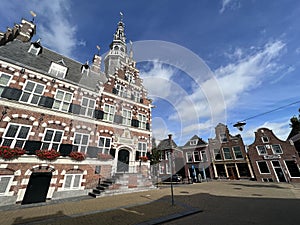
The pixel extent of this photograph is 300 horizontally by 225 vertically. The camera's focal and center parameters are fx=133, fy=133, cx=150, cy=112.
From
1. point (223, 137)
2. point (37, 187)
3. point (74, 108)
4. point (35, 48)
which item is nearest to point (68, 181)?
point (37, 187)

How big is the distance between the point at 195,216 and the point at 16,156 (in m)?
11.7

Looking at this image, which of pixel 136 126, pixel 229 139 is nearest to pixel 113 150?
pixel 136 126

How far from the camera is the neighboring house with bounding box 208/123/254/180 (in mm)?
24344

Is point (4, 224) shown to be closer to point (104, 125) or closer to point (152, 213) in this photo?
point (152, 213)

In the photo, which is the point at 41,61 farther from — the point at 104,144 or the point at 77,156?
the point at 104,144

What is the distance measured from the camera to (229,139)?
2678 cm

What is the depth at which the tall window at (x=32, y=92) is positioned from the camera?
35.3ft

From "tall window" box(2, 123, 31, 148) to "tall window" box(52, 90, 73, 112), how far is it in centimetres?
270

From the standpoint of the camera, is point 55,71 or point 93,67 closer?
point 55,71

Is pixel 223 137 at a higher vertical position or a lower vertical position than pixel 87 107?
higher

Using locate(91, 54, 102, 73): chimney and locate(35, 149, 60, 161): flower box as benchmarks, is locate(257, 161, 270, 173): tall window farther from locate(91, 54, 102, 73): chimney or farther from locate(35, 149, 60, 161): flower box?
locate(91, 54, 102, 73): chimney

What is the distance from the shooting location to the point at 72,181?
432 inches

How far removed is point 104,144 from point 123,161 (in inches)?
112

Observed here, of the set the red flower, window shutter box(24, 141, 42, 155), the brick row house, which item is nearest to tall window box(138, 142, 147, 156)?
the brick row house
